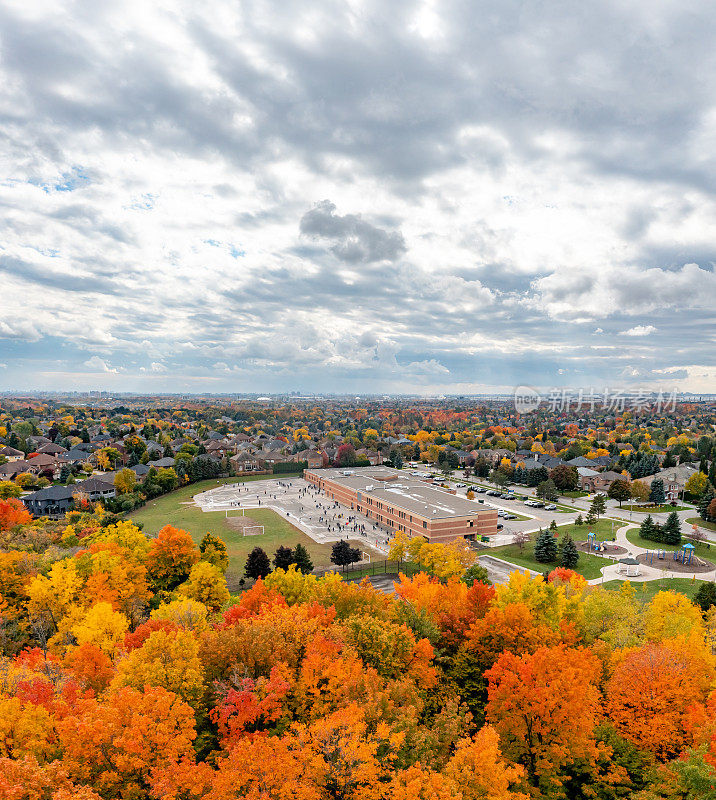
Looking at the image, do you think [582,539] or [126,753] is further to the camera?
[582,539]

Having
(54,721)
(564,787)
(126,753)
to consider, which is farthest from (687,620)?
(54,721)

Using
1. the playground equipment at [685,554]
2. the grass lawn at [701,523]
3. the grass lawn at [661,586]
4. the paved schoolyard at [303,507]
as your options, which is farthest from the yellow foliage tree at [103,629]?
the grass lawn at [701,523]

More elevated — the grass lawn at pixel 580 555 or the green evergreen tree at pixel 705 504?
the green evergreen tree at pixel 705 504

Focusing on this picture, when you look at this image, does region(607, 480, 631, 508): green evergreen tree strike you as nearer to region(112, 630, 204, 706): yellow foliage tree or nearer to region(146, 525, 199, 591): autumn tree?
region(146, 525, 199, 591): autumn tree

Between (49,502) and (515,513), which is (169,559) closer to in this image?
(49,502)

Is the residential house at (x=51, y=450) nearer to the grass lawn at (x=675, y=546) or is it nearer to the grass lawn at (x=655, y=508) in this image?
the grass lawn at (x=675, y=546)

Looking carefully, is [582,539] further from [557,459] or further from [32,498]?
[32,498]
